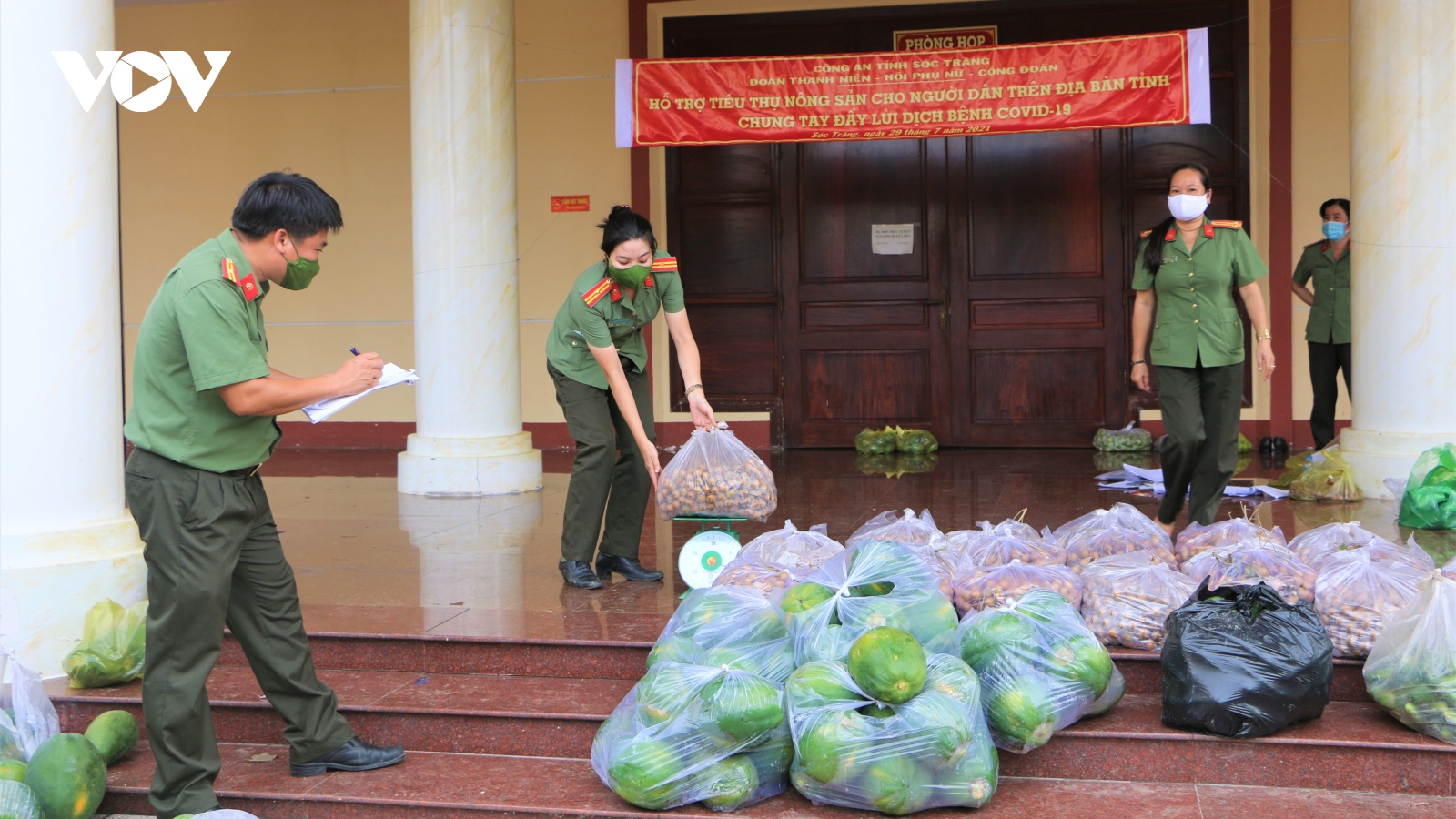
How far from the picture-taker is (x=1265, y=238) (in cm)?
935

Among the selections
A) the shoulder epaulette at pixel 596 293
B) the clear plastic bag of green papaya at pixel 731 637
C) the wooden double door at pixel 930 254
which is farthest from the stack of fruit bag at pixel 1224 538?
the wooden double door at pixel 930 254

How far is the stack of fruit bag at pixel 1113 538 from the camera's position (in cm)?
441

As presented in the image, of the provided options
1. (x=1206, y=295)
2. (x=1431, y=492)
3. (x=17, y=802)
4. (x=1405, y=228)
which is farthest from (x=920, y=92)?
(x=17, y=802)

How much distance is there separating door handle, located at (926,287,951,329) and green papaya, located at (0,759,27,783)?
7717mm

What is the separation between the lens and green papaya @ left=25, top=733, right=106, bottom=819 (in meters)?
3.22

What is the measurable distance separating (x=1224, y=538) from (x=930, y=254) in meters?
5.76

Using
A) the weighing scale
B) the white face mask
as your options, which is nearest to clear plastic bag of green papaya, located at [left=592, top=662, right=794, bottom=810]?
the weighing scale

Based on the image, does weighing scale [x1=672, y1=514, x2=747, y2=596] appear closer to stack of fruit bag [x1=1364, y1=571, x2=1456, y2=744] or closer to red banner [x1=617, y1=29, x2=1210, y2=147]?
stack of fruit bag [x1=1364, y1=571, x2=1456, y2=744]

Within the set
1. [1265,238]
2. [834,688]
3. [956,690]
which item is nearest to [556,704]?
[834,688]

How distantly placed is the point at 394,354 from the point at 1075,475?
5773mm

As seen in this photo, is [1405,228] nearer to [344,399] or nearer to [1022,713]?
[1022,713]

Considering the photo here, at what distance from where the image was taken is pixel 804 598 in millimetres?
3496

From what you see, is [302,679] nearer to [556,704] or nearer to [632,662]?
[556,704]

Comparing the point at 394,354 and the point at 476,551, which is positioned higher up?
the point at 394,354
